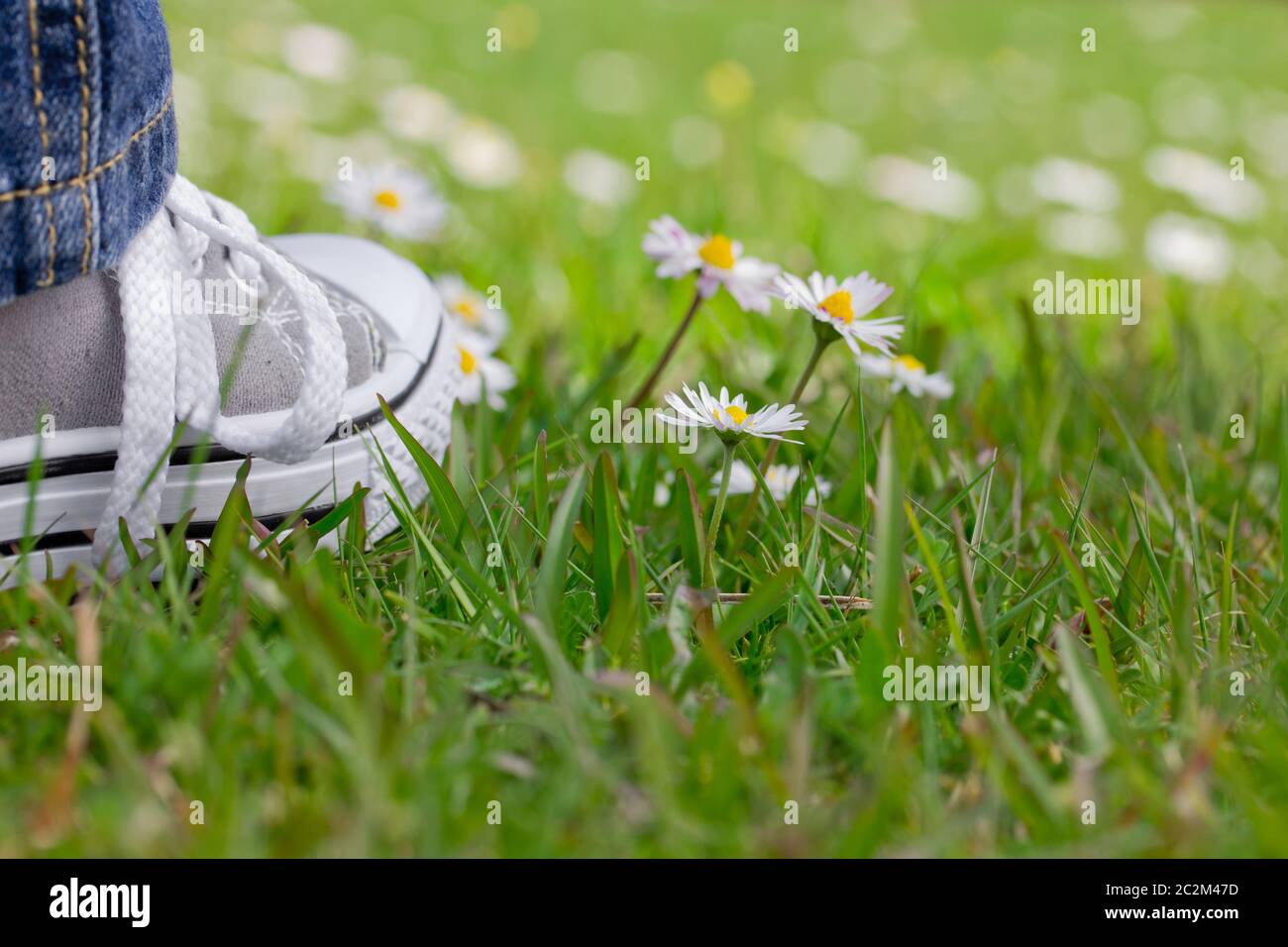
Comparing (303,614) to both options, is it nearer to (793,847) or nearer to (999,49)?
(793,847)

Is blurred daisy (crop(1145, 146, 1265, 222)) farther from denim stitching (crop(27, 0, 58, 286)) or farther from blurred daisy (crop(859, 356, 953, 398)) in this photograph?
denim stitching (crop(27, 0, 58, 286))

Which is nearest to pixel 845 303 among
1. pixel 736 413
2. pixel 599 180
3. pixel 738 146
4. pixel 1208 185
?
pixel 736 413

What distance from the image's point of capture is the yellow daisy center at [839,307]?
114cm

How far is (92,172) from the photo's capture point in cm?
93

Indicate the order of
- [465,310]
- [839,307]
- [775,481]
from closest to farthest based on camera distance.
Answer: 1. [839,307]
2. [775,481]
3. [465,310]

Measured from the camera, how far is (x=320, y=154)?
8.41ft

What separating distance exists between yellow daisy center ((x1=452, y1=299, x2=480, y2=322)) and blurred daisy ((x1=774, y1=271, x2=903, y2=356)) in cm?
52

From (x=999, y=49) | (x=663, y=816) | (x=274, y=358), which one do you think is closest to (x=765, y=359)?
(x=274, y=358)

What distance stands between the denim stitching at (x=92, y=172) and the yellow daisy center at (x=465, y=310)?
1.94 ft

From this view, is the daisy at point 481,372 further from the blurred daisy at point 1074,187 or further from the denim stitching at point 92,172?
the blurred daisy at point 1074,187

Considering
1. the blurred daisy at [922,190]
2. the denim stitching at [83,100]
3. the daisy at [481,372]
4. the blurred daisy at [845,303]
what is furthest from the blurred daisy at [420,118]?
the denim stitching at [83,100]

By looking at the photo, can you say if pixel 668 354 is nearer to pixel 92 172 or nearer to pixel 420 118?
pixel 92 172

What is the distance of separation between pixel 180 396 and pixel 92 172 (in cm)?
19
